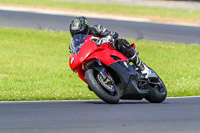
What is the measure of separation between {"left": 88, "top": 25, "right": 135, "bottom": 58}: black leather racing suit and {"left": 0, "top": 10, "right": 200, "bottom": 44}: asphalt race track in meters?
13.1

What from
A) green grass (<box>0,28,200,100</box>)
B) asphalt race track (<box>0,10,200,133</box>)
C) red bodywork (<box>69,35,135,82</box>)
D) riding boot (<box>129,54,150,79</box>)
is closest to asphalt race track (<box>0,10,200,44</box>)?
green grass (<box>0,28,200,100</box>)

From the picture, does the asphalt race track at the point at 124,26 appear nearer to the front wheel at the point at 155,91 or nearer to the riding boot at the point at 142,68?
the front wheel at the point at 155,91

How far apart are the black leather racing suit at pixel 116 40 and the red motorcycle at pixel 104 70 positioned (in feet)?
0.56

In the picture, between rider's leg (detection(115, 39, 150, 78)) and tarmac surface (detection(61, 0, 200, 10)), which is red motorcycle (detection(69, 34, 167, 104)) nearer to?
rider's leg (detection(115, 39, 150, 78))

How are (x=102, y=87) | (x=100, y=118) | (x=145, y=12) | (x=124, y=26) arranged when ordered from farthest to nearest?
(x=145, y=12) → (x=124, y=26) → (x=102, y=87) → (x=100, y=118)

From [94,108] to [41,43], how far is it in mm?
11923

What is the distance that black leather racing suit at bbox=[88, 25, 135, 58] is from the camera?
7961 mm

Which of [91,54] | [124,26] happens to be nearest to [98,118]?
[91,54]

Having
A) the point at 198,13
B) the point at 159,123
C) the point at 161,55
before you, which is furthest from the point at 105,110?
the point at 198,13

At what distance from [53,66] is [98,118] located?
26.2 feet

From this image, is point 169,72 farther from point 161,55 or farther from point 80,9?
point 80,9

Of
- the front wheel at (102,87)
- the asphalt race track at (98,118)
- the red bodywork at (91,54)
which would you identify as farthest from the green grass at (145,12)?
the asphalt race track at (98,118)

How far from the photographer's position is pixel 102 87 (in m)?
7.46

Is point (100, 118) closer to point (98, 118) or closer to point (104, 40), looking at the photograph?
point (98, 118)
